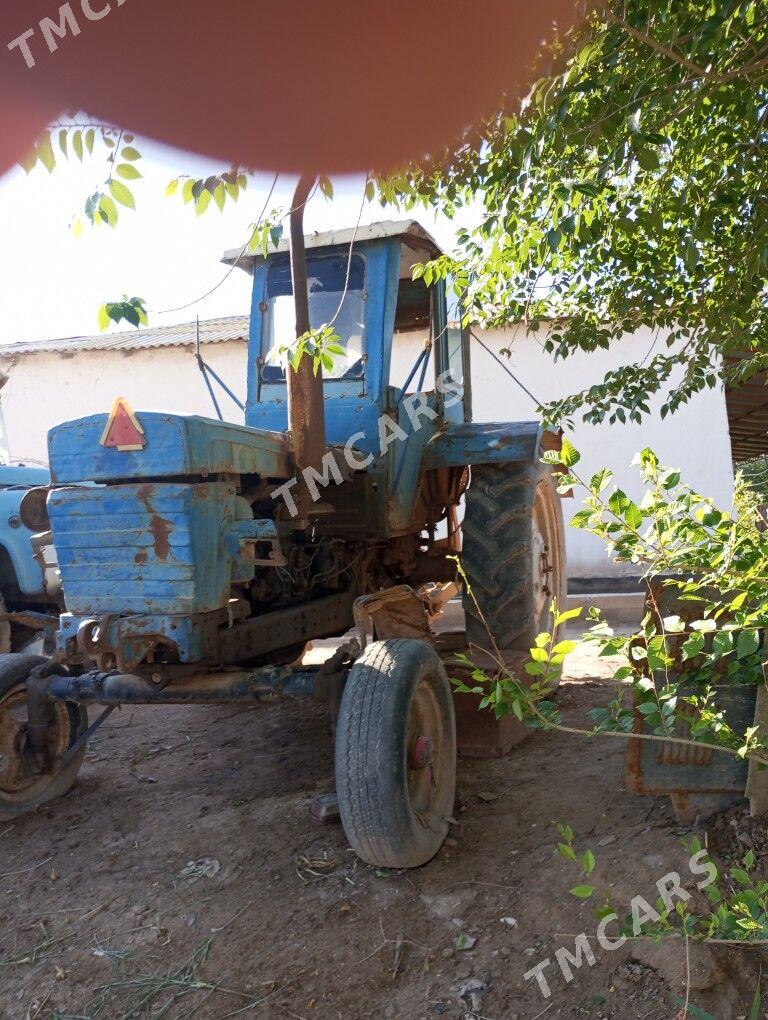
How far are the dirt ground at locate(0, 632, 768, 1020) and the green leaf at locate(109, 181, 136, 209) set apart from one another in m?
1.99

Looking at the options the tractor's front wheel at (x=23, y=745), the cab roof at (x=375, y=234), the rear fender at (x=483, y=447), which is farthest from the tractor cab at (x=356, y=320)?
the tractor's front wheel at (x=23, y=745)

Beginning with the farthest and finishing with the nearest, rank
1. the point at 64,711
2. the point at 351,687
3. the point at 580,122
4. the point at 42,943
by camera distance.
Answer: the point at 64,711 < the point at 351,687 < the point at 42,943 < the point at 580,122

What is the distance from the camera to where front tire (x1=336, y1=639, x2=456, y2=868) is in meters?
2.59

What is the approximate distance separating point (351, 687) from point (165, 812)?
1.15 m

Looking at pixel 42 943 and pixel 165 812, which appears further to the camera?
pixel 165 812

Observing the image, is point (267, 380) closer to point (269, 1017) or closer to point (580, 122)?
point (580, 122)

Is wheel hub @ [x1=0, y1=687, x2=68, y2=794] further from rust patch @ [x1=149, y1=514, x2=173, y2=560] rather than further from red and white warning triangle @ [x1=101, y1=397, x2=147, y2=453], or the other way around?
red and white warning triangle @ [x1=101, y1=397, x2=147, y2=453]

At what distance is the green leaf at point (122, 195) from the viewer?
203 cm

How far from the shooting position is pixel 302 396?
129 inches

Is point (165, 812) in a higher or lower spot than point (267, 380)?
lower

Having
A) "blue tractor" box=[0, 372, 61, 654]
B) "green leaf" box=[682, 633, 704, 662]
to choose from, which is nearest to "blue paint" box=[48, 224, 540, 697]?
"green leaf" box=[682, 633, 704, 662]

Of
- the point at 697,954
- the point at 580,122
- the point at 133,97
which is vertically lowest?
the point at 697,954

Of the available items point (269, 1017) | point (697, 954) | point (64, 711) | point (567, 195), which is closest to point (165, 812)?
point (64, 711)

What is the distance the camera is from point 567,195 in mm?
2061
